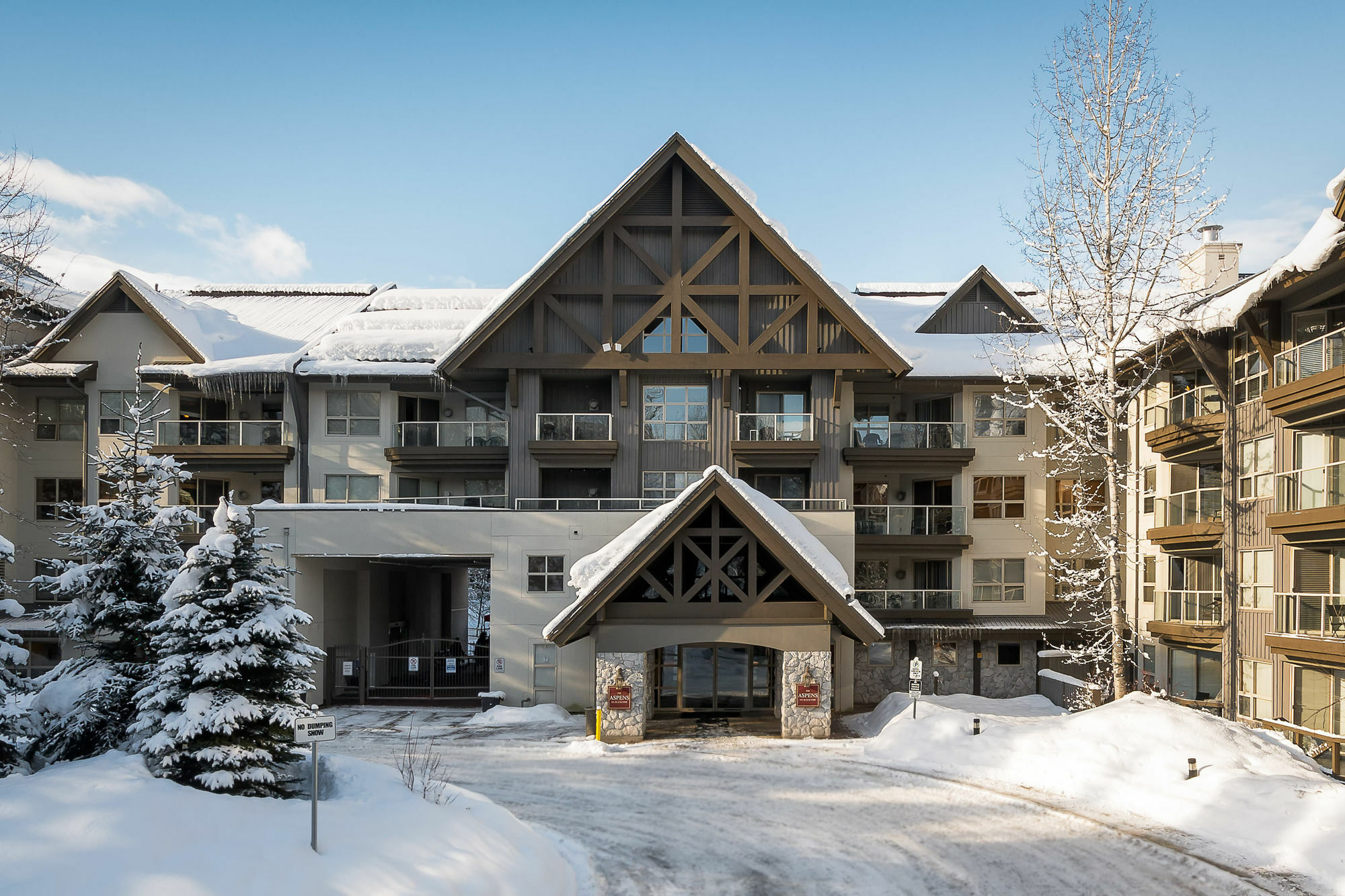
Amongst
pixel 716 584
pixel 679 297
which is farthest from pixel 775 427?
pixel 716 584

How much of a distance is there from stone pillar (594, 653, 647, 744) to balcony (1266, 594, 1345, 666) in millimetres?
15277

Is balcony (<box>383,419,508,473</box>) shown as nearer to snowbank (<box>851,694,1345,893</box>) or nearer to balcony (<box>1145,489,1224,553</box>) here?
snowbank (<box>851,694,1345,893</box>)

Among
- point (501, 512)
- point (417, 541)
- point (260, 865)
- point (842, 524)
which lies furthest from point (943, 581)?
point (260, 865)

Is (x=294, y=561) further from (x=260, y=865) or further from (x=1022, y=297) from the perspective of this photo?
(x=1022, y=297)

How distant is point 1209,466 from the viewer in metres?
26.4

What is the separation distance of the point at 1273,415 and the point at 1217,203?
232 inches

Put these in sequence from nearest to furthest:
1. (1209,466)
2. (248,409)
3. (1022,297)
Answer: (1209,466), (248,409), (1022,297)

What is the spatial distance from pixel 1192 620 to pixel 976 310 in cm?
1382

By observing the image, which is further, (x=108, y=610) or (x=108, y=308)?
(x=108, y=308)

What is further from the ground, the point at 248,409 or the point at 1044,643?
the point at 248,409

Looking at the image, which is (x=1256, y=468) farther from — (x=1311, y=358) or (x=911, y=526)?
(x=911, y=526)

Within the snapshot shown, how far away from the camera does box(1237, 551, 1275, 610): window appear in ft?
71.8

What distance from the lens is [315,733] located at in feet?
31.4

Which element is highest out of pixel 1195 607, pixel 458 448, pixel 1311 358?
pixel 1311 358
